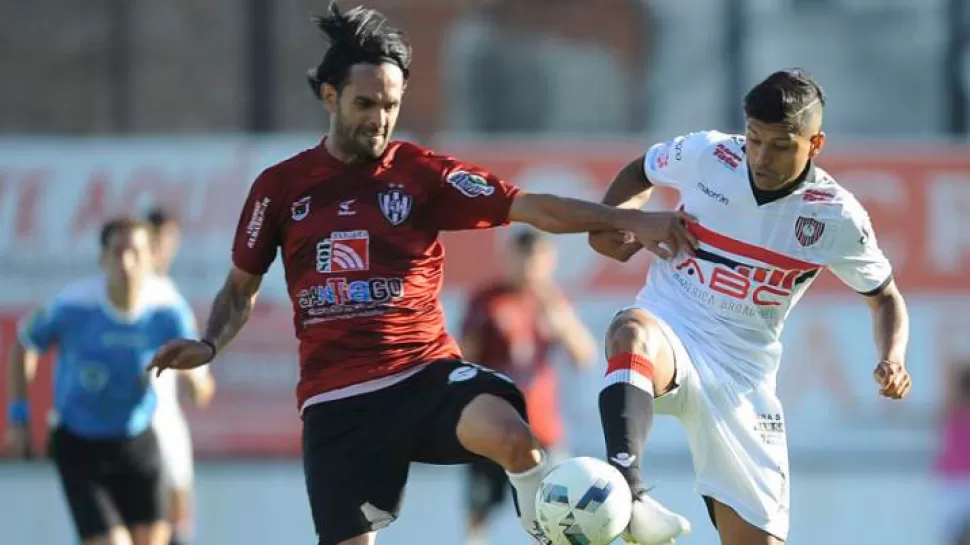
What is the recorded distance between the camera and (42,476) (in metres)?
12.6

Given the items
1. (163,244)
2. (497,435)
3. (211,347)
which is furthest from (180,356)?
(163,244)

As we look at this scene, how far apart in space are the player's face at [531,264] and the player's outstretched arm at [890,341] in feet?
14.8

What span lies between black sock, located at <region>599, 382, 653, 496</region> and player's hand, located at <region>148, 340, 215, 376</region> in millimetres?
1450

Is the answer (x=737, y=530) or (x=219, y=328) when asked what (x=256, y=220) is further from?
(x=737, y=530)

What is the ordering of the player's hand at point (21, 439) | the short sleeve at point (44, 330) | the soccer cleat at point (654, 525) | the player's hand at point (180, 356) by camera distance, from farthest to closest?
the short sleeve at point (44, 330)
the player's hand at point (21, 439)
the player's hand at point (180, 356)
the soccer cleat at point (654, 525)

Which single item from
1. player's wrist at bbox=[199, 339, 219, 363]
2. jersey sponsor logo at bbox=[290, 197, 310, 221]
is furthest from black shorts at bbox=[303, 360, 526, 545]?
jersey sponsor logo at bbox=[290, 197, 310, 221]

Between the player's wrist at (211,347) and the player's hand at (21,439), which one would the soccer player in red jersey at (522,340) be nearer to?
the player's hand at (21,439)

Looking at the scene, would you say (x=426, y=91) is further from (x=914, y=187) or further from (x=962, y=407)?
(x=962, y=407)

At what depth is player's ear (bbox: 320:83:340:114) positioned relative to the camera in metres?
6.58

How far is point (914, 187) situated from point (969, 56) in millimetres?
2331

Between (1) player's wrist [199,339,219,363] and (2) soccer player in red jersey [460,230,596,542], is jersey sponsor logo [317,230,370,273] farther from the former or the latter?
(2) soccer player in red jersey [460,230,596,542]

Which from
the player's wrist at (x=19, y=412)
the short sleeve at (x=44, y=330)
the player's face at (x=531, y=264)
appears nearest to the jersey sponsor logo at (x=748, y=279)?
the short sleeve at (x=44, y=330)

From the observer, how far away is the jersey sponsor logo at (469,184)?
6.57 m

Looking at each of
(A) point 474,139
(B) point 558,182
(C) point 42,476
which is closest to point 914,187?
(B) point 558,182
